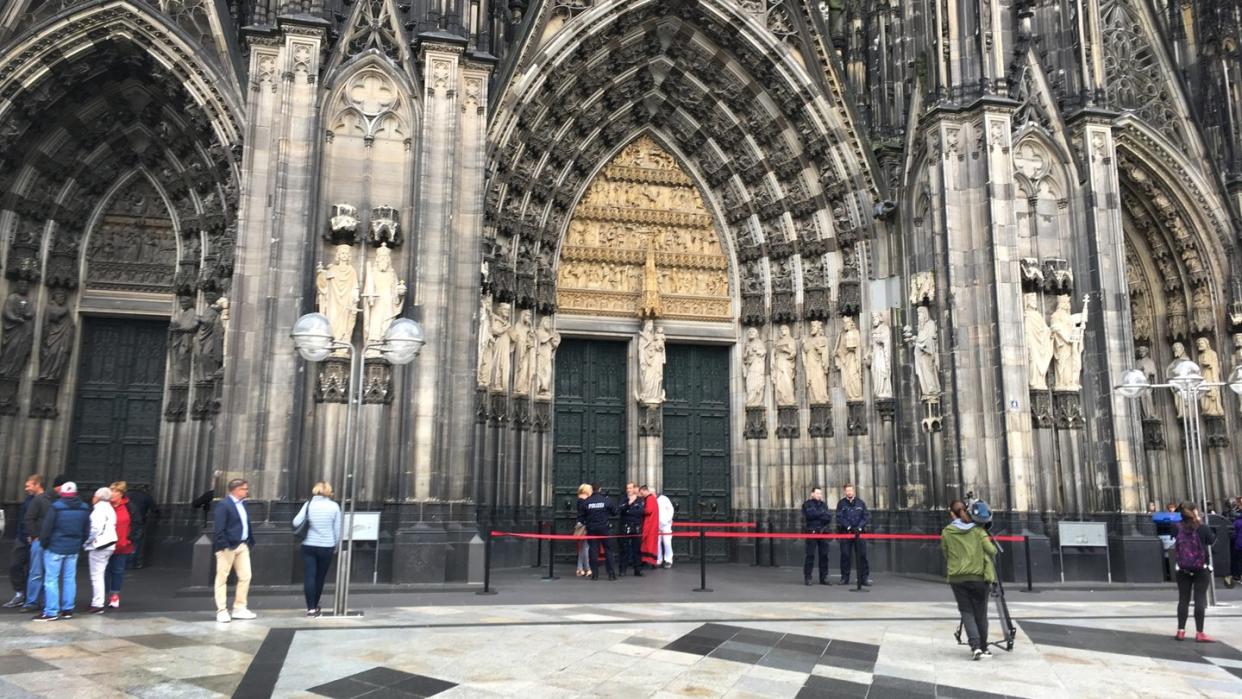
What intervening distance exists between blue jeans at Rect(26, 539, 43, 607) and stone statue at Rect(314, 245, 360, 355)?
13.9 ft

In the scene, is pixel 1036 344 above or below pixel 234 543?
above

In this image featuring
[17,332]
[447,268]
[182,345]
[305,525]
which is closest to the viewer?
[305,525]

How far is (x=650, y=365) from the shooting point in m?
17.9

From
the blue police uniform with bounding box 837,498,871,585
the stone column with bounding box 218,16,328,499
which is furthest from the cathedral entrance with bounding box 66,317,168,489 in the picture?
the blue police uniform with bounding box 837,498,871,585

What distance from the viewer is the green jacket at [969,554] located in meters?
7.37

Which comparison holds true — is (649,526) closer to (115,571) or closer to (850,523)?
(850,523)

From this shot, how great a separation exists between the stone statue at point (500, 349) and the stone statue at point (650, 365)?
3036 mm

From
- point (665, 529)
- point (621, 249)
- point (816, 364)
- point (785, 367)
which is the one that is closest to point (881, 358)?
point (816, 364)

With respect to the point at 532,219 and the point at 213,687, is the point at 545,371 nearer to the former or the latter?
the point at 532,219

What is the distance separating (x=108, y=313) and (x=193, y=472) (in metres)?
3.33

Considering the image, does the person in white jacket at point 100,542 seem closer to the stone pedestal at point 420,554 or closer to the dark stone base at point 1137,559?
the stone pedestal at point 420,554

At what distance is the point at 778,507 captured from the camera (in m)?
17.4

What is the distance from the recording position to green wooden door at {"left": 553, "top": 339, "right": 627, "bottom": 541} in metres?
17.5

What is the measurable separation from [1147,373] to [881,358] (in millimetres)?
6775
